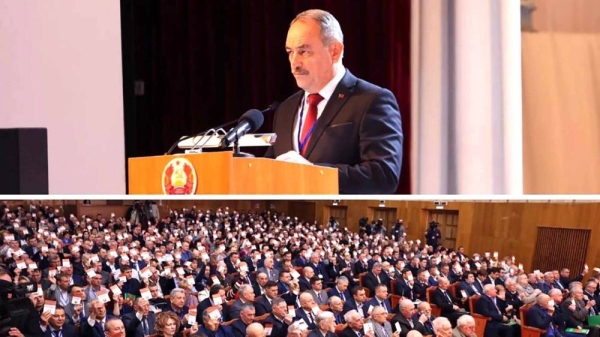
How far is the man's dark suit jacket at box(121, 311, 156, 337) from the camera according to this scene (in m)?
6.33

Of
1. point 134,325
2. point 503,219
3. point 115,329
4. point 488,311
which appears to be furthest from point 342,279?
point 503,219

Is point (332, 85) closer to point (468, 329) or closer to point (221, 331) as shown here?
point (468, 329)

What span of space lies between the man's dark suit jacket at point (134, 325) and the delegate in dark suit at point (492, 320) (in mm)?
2574

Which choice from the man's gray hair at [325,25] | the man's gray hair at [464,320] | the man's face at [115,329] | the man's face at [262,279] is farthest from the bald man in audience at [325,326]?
the man's gray hair at [325,25]

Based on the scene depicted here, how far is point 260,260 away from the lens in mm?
7285

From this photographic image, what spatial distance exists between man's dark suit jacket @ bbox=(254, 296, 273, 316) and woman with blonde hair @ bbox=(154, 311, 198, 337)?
0.83 metres

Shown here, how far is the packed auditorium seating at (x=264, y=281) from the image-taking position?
5766 mm

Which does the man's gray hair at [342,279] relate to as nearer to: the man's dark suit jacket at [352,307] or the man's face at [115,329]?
the man's dark suit jacket at [352,307]

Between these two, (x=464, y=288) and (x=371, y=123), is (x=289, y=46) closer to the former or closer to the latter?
(x=371, y=123)

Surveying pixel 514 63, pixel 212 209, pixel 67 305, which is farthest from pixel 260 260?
pixel 514 63

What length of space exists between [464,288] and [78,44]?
3.97 m

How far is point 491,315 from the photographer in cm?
620

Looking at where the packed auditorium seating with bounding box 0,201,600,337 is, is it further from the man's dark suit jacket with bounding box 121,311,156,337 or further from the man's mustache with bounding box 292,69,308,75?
the man's mustache with bounding box 292,69,308,75

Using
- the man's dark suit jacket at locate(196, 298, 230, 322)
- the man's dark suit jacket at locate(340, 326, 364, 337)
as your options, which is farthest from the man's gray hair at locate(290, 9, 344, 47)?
the man's dark suit jacket at locate(196, 298, 230, 322)
